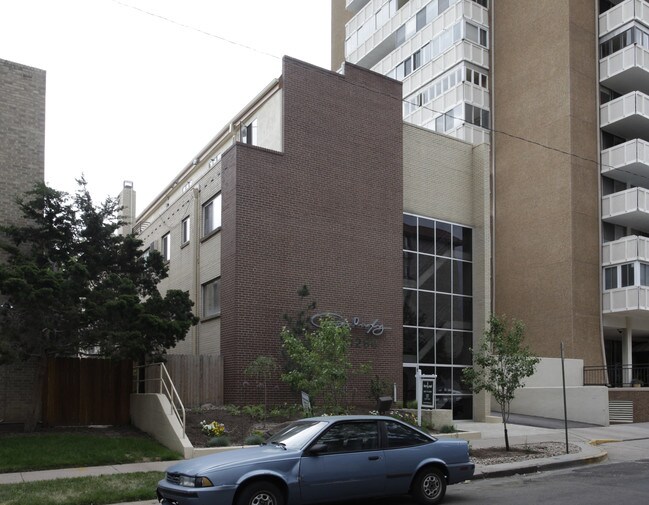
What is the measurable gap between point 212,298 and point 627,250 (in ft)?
61.7

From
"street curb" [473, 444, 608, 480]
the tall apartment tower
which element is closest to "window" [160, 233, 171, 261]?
the tall apartment tower

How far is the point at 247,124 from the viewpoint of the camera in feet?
86.7

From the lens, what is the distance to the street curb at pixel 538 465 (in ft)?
45.8

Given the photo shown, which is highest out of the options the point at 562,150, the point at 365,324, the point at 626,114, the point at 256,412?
the point at 626,114

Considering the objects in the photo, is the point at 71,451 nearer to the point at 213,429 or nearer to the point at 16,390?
the point at 213,429

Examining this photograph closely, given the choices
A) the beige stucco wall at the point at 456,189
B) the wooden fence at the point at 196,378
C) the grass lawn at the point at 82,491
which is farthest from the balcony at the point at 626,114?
the grass lawn at the point at 82,491

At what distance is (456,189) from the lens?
2858 centimetres

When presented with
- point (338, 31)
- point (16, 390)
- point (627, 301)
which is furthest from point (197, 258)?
point (338, 31)

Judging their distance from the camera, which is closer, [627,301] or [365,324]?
[365,324]

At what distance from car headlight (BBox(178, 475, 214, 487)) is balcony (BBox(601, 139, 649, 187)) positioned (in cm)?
2871

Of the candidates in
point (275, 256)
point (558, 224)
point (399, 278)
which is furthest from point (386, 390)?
point (558, 224)

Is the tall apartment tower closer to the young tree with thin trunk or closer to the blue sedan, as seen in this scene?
the young tree with thin trunk

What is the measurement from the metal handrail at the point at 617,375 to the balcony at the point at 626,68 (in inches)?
523

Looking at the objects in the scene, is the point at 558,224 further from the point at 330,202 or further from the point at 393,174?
the point at 330,202
